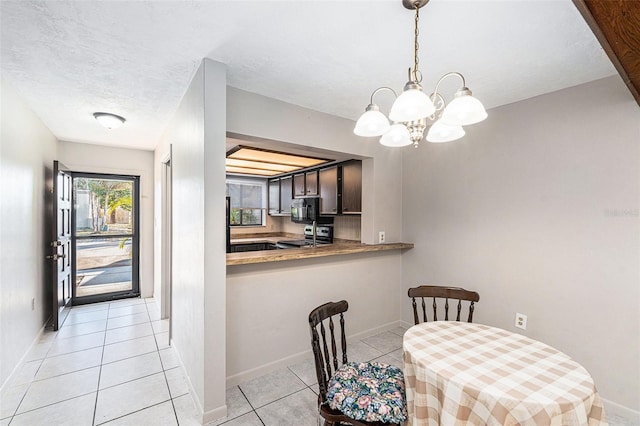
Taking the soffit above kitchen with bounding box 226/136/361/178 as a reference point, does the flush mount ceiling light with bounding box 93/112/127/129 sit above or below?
above

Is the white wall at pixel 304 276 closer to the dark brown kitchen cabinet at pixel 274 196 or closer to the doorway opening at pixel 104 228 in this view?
the dark brown kitchen cabinet at pixel 274 196

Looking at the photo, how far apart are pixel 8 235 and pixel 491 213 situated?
13.5ft

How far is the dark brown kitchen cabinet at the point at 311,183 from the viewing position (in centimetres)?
456

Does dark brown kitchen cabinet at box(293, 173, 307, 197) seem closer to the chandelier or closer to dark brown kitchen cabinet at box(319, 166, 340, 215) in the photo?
dark brown kitchen cabinet at box(319, 166, 340, 215)

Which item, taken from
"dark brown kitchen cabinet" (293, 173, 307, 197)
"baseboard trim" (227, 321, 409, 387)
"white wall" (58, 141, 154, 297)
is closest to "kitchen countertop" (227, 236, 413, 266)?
"baseboard trim" (227, 321, 409, 387)

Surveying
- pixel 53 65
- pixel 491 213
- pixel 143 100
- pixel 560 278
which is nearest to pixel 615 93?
pixel 491 213

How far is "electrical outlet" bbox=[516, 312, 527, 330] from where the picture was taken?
246 centimetres

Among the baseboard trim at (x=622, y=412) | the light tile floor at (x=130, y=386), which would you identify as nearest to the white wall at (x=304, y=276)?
the light tile floor at (x=130, y=386)

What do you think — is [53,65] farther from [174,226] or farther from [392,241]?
[392,241]

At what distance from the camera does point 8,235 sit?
2.23 metres

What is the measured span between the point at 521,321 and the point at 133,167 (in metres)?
5.34

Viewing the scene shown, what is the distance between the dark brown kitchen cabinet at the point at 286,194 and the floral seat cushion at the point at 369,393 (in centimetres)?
388

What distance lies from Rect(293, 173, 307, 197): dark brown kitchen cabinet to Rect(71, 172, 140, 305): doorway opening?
254 centimetres

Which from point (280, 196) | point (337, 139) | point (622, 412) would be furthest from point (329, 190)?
point (622, 412)
